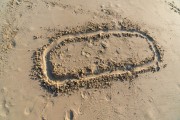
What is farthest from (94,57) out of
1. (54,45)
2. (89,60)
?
(54,45)

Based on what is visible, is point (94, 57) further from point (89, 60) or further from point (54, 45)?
point (54, 45)

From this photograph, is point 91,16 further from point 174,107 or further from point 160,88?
point 174,107

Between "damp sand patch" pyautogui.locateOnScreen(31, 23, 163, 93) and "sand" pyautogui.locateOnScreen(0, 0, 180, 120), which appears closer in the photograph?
"sand" pyautogui.locateOnScreen(0, 0, 180, 120)

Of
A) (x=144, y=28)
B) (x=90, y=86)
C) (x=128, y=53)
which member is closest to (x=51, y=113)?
(x=90, y=86)

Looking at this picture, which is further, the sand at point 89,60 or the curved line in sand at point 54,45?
the curved line in sand at point 54,45

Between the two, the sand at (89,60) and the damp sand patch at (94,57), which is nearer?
the sand at (89,60)
